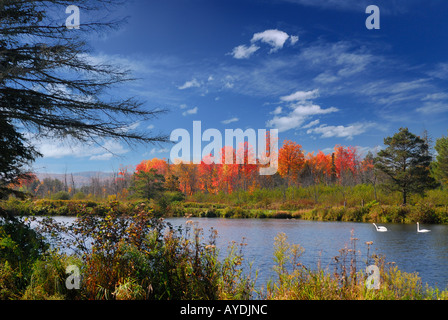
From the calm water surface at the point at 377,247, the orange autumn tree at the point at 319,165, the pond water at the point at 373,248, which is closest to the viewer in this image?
the pond water at the point at 373,248

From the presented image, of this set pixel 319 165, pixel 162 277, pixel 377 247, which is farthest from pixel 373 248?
pixel 319 165

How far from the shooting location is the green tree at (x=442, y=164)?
1270 inches

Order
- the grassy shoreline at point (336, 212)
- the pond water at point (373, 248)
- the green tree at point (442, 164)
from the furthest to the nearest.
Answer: the green tree at point (442, 164)
the grassy shoreline at point (336, 212)
the pond water at point (373, 248)

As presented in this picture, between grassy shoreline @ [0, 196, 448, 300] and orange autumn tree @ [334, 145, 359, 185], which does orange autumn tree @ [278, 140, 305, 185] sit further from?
grassy shoreline @ [0, 196, 448, 300]

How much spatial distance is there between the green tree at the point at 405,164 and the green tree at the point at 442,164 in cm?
486

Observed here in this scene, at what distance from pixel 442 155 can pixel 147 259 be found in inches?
1461

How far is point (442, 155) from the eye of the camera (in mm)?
34406

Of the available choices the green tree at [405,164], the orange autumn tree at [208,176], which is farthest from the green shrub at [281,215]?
the orange autumn tree at [208,176]

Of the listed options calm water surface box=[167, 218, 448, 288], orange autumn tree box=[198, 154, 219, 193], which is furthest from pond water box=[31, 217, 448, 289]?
orange autumn tree box=[198, 154, 219, 193]

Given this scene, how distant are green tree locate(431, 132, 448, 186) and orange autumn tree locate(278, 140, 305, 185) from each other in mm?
12821

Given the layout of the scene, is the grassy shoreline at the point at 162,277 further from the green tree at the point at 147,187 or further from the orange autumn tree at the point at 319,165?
the orange autumn tree at the point at 319,165

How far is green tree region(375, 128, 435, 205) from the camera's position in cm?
2773

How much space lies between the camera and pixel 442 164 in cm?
3259
